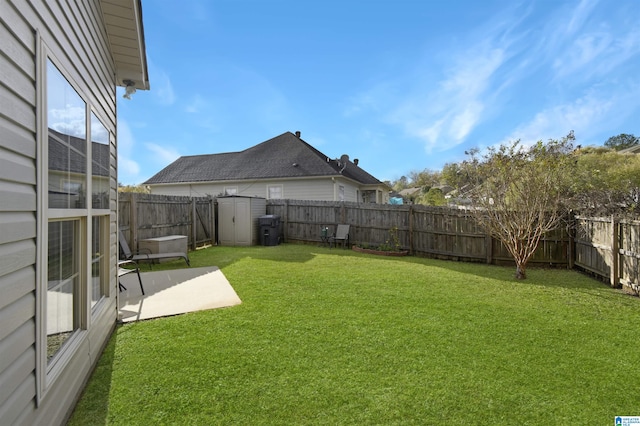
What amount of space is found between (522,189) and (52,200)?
7826 mm

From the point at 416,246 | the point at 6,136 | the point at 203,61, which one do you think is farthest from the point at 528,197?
the point at 203,61

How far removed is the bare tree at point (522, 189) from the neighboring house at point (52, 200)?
7327 mm

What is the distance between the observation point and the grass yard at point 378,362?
220 cm

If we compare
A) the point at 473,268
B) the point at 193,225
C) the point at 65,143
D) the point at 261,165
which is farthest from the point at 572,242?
the point at 261,165

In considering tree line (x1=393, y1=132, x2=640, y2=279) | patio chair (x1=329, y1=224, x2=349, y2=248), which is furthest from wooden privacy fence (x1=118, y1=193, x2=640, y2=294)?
tree line (x1=393, y1=132, x2=640, y2=279)

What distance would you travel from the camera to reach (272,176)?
1672cm

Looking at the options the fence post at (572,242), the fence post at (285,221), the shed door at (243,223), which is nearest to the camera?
the fence post at (572,242)

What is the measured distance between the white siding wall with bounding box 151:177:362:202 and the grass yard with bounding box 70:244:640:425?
1069 cm

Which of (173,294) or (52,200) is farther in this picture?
(173,294)

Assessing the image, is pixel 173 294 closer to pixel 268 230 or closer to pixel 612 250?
pixel 268 230

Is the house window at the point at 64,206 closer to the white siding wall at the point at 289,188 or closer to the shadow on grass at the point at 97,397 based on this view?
the shadow on grass at the point at 97,397

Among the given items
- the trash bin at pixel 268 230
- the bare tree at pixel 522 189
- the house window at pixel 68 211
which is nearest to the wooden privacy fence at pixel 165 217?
the trash bin at pixel 268 230

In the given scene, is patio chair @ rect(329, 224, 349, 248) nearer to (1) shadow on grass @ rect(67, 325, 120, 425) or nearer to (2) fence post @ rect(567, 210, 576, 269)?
(2) fence post @ rect(567, 210, 576, 269)

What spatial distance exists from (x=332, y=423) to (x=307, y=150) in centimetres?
1656
